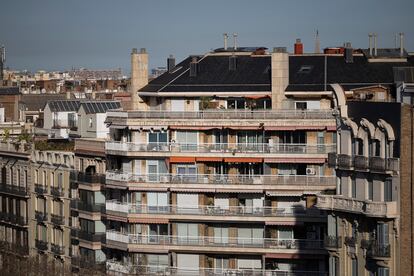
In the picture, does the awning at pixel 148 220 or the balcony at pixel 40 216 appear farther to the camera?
the balcony at pixel 40 216

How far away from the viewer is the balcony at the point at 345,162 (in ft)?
305

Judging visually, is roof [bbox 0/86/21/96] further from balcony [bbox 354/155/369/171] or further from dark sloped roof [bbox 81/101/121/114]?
balcony [bbox 354/155/369/171]

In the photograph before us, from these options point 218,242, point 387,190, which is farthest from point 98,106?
point 387,190

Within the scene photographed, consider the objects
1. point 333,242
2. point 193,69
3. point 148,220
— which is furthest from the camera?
point 193,69

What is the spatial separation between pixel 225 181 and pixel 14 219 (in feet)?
99.9

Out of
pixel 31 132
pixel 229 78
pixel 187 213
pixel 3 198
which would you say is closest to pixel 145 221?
pixel 187 213

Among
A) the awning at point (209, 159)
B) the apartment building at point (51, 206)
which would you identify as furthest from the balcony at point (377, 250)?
the apartment building at point (51, 206)

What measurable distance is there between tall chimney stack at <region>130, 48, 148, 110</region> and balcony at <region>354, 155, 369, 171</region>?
→ 30.2 m

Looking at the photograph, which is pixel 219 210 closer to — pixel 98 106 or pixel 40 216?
pixel 40 216

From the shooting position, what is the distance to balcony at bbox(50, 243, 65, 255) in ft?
418

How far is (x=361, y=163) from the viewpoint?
9150cm

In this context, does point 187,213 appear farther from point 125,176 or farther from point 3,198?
point 3,198

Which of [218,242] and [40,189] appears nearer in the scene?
[218,242]

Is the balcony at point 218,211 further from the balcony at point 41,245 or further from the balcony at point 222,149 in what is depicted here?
the balcony at point 41,245
